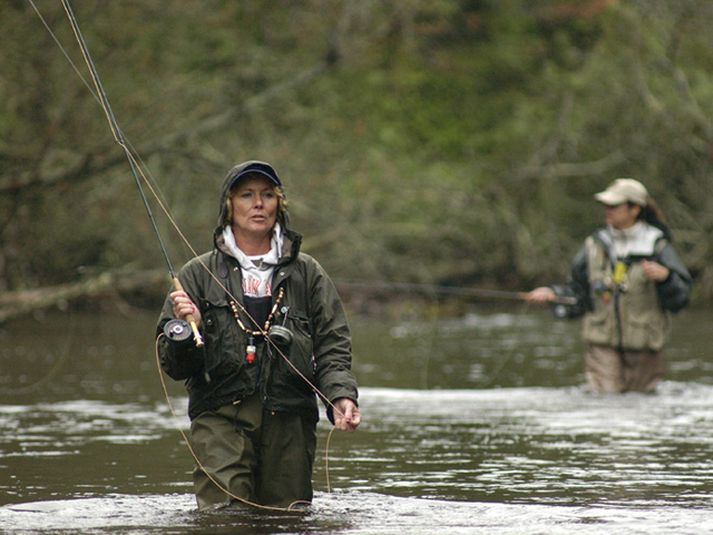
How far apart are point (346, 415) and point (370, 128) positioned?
29197mm

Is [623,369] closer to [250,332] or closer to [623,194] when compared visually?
[623,194]

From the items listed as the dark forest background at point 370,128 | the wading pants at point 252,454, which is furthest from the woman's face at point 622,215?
the wading pants at point 252,454

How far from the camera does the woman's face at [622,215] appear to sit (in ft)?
41.2

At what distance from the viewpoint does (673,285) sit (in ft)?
40.7

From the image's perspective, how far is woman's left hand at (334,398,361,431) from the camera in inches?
252

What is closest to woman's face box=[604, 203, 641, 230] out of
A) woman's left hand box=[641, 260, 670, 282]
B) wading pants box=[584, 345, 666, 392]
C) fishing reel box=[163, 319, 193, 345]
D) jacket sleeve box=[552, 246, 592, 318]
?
jacket sleeve box=[552, 246, 592, 318]

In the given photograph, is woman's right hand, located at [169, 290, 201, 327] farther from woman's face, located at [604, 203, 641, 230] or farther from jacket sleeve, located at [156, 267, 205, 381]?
woman's face, located at [604, 203, 641, 230]

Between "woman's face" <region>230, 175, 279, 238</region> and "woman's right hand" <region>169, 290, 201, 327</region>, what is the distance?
0.45 metres

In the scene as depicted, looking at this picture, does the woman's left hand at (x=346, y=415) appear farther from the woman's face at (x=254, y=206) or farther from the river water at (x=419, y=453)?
the woman's face at (x=254, y=206)

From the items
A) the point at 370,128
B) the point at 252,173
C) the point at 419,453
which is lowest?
the point at 419,453

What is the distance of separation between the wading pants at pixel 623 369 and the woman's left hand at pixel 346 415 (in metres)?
6.63

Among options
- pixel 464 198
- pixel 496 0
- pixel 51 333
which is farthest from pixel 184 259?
pixel 496 0

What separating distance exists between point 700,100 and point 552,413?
19246mm

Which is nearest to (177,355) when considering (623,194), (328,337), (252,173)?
(328,337)
